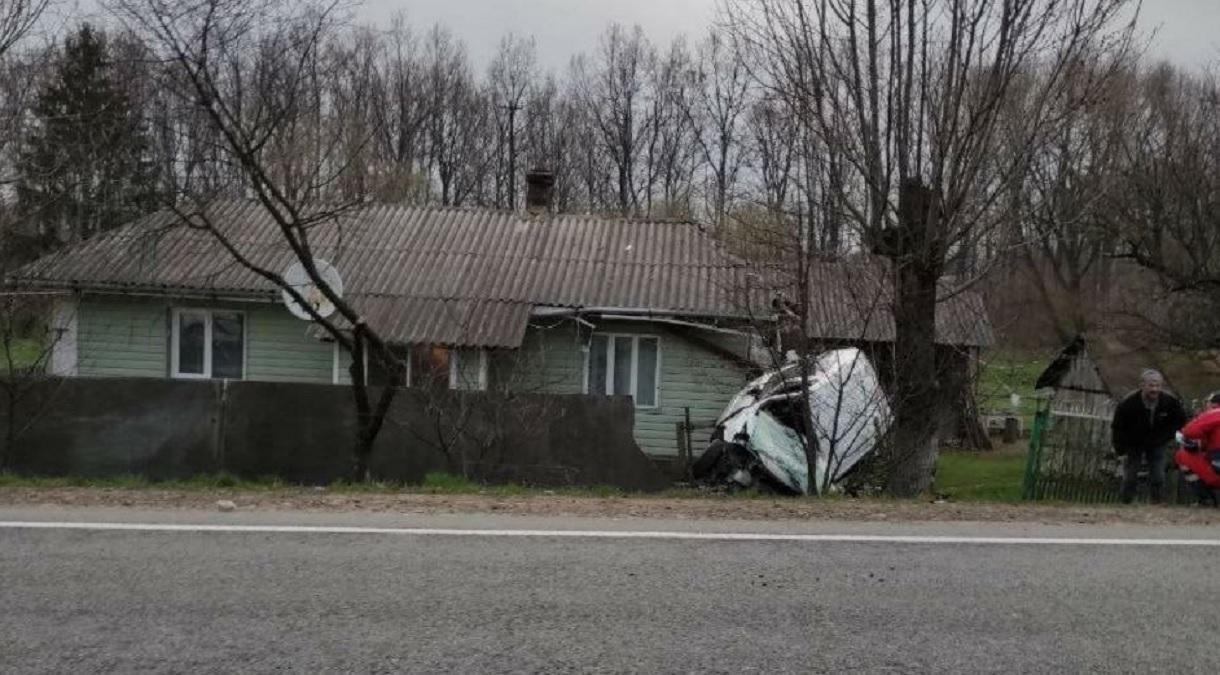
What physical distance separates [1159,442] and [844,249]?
401cm

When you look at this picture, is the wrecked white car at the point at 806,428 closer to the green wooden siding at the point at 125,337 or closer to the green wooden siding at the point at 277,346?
the green wooden siding at the point at 277,346

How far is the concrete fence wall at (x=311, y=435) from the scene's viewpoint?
12070 millimetres

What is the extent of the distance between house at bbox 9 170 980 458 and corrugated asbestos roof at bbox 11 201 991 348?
37 mm

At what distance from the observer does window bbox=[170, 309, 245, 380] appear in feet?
55.5

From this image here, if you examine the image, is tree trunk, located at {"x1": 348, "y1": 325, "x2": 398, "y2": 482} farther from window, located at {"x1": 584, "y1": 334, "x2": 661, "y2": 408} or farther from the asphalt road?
window, located at {"x1": 584, "y1": 334, "x2": 661, "y2": 408}

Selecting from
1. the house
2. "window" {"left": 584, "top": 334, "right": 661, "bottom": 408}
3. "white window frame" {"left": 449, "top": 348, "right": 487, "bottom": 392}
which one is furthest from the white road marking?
"window" {"left": 584, "top": 334, "right": 661, "bottom": 408}

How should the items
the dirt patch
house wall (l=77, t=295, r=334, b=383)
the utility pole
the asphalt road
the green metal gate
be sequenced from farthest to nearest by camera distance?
the utility pole → house wall (l=77, t=295, r=334, b=383) → the green metal gate → the dirt patch → the asphalt road

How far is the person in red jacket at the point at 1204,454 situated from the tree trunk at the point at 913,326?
8.68 ft

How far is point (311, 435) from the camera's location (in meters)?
12.4

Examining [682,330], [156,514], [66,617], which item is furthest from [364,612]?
[682,330]

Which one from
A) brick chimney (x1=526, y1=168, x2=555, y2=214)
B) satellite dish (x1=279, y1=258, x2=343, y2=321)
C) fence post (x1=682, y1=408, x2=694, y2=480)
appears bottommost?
fence post (x1=682, y1=408, x2=694, y2=480)

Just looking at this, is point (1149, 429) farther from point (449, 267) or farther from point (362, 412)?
point (449, 267)

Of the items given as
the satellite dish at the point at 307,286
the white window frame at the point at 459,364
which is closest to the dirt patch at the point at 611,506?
the satellite dish at the point at 307,286

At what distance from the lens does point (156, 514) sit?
23.9 ft
